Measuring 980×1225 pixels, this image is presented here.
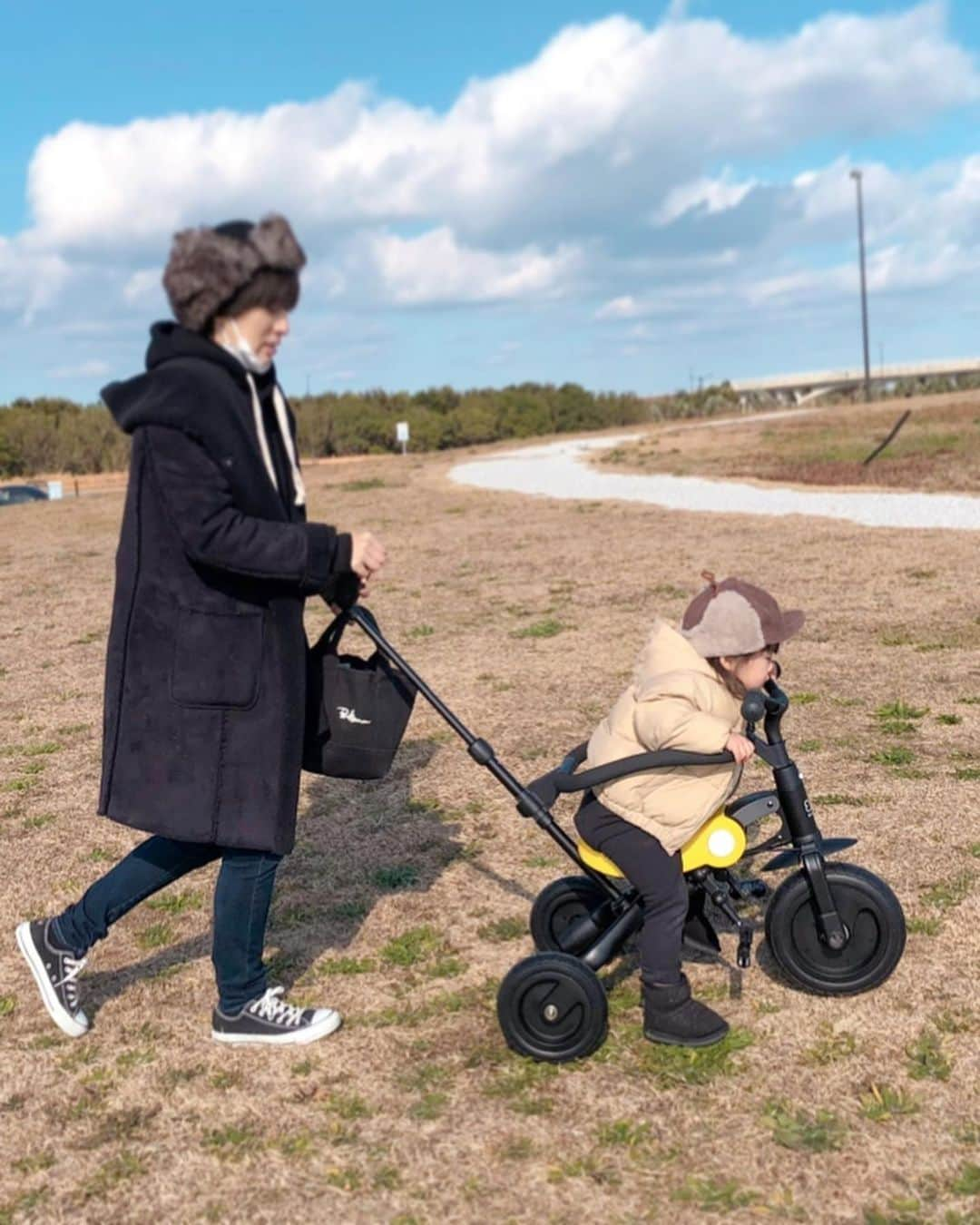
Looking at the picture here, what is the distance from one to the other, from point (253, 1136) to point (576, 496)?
1798 centimetres

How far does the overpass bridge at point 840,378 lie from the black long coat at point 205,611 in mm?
80196

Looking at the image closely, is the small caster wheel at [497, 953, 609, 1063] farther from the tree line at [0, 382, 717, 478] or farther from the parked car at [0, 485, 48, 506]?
the tree line at [0, 382, 717, 478]

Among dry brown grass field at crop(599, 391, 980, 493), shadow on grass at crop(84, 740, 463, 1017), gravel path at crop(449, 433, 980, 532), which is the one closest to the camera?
shadow on grass at crop(84, 740, 463, 1017)

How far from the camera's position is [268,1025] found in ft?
11.5

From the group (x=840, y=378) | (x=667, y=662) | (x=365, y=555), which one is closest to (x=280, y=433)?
(x=365, y=555)

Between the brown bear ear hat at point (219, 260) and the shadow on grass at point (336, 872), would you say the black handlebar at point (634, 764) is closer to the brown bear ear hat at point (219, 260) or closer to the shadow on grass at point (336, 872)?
the shadow on grass at point (336, 872)

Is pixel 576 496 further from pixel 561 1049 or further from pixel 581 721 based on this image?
pixel 561 1049

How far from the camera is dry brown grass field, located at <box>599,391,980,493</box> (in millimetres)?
20266

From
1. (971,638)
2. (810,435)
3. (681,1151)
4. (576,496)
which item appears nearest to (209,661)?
(681,1151)

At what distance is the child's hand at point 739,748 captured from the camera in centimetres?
323

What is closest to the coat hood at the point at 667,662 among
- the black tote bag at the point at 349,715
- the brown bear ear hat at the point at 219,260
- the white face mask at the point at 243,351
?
the black tote bag at the point at 349,715

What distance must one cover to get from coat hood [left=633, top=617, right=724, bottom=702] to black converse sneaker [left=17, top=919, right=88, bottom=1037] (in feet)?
5.66

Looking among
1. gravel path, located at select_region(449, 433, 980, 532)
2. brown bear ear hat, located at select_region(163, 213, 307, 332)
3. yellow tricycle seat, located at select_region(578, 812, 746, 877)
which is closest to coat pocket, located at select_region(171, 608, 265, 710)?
brown bear ear hat, located at select_region(163, 213, 307, 332)

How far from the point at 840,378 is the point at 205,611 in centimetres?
8527
